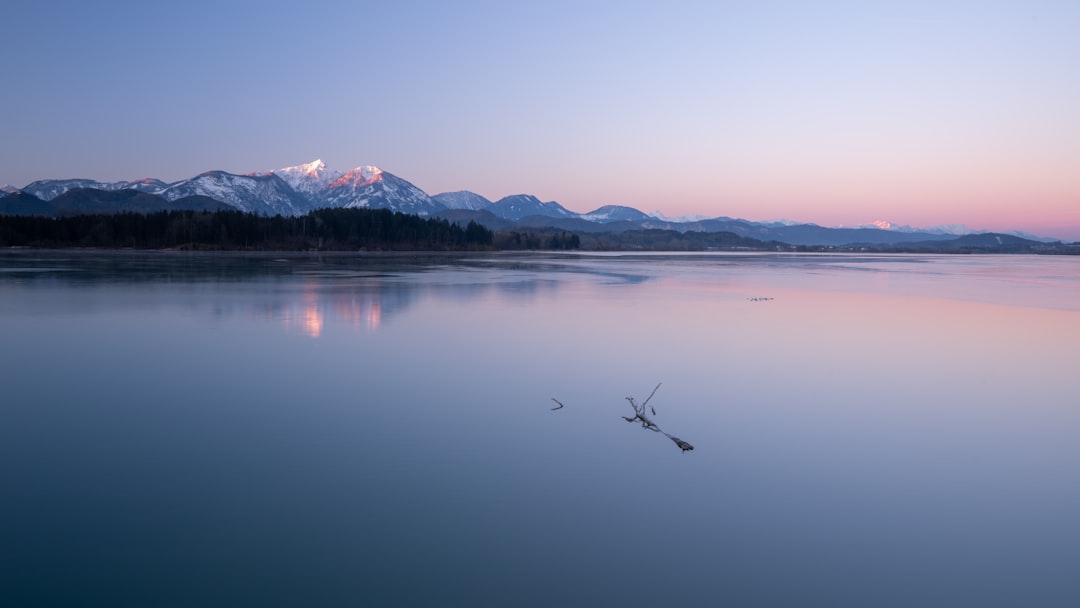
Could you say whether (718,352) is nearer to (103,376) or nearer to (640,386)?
(640,386)

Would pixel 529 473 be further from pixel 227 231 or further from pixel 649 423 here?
pixel 227 231

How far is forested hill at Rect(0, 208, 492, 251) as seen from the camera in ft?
311

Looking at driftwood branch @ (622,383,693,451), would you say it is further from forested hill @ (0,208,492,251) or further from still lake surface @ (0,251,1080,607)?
forested hill @ (0,208,492,251)

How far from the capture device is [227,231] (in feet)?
324

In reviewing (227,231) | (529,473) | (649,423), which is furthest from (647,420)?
(227,231)

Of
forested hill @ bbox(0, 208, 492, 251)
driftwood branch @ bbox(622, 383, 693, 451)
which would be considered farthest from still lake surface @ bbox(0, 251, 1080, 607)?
forested hill @ bbox(0, 208, 492, 251)

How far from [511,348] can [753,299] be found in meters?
17.1

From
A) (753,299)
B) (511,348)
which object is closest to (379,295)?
(511,348)

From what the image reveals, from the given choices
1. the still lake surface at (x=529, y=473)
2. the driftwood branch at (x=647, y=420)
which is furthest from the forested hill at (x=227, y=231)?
the driftwood branch at (x=647, y=420)

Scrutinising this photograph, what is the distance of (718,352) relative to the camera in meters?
15.6

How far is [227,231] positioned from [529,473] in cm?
10292

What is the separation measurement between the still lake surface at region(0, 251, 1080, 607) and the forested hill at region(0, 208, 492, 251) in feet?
291

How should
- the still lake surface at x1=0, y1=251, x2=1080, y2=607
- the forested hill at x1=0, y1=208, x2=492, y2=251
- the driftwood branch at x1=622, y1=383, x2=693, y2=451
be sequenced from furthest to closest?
the forested hill at x1=0, y1=208, x2=492, y2=251
the driftwood branch at x1=622, y1=383, x2=693, y2=451
the still lake surface at x1=0, y1=251, x2=1080, y2=607

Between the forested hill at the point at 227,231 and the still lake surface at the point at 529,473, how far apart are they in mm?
88644
